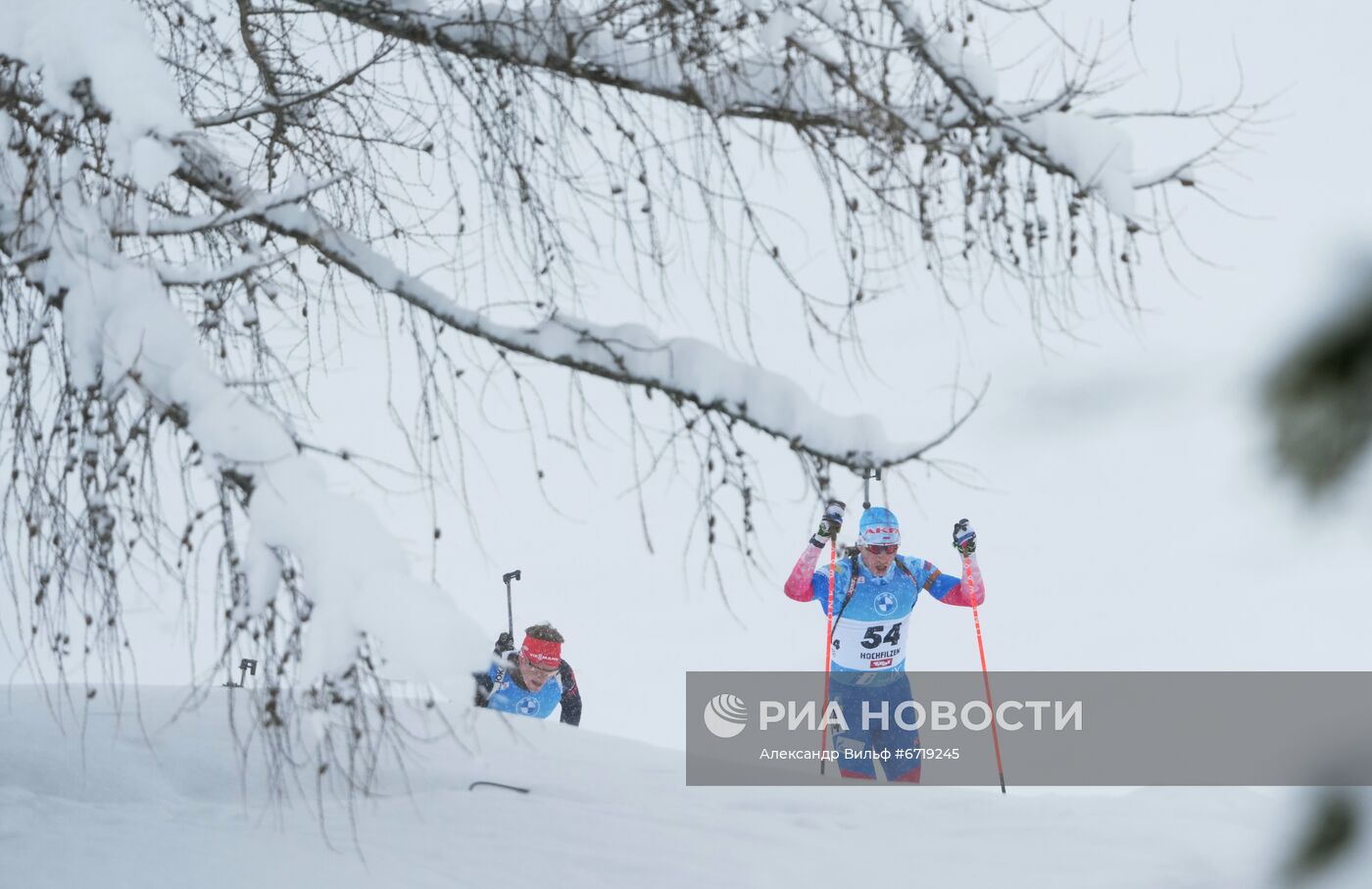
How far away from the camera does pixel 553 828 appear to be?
4094 mm

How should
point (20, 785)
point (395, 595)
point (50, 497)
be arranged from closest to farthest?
point (395, 595)
point (50, 497)
point (20, 785)

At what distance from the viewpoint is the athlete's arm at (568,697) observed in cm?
781

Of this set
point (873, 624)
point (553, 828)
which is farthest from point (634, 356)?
point (873, 624)

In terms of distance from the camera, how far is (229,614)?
7.84ft

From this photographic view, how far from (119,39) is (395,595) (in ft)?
4.23

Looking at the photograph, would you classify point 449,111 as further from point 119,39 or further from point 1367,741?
point 1367,741

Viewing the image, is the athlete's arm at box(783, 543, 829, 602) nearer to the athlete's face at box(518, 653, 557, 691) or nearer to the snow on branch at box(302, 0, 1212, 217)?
the athlete's face at box(518, 653, 557, 691)

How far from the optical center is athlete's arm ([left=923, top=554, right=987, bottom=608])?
633 cm

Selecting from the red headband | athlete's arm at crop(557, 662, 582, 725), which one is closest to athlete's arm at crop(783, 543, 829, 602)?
the red headband

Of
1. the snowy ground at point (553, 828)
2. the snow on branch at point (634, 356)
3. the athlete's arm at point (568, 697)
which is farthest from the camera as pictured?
the athlete's arm at point (568, 697)

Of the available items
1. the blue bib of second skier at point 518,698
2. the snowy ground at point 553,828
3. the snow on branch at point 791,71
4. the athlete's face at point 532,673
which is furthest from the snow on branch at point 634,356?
the blue bib of second skier at point 518,698

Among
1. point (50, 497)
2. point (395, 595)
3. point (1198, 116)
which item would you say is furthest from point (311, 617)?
point (1198, 116)

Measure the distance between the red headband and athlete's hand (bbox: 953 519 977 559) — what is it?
2.67 meters
